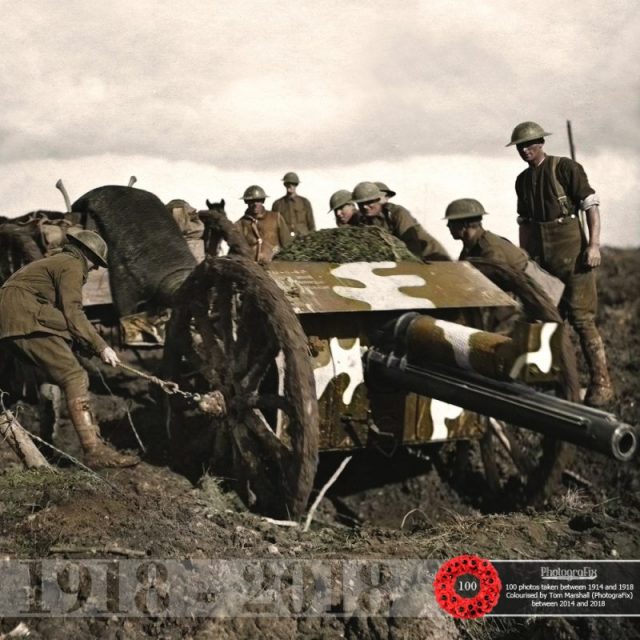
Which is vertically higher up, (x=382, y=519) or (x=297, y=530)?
(x=297, y=530)

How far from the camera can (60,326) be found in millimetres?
6141

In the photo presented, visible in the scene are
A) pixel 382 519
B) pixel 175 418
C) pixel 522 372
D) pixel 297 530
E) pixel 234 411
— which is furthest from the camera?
pixel 382 519

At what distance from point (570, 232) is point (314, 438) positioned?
10.5 feet

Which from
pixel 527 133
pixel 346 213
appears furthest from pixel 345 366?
pixel 346 213

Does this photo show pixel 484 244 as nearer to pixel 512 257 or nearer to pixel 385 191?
pixel 512 257

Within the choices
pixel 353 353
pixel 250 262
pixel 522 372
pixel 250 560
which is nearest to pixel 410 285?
pixel 353 353

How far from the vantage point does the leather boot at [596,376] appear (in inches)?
285

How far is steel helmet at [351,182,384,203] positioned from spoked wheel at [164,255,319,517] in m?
2.36

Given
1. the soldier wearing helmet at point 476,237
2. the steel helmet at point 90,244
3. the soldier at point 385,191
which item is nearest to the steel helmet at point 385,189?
the soldier at point 385,191

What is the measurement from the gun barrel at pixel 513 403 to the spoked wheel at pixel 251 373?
2.61 feet

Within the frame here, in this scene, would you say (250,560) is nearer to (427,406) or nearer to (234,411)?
(234,411)

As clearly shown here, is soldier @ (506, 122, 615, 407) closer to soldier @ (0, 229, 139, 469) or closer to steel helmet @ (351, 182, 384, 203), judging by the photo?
steel helmet @ (351, 182, 384, 203)

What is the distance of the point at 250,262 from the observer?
5.71m

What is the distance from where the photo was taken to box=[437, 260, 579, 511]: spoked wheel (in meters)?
6.25
